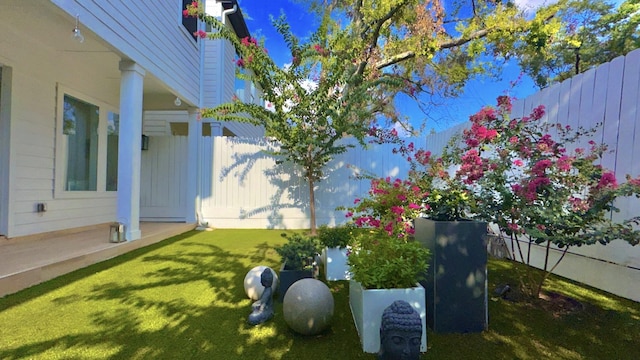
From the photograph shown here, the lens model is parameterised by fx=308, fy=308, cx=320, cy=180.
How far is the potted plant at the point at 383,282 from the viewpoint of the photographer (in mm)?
2131

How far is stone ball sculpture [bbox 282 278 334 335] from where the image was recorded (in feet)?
7.46

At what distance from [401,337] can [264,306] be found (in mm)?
1353

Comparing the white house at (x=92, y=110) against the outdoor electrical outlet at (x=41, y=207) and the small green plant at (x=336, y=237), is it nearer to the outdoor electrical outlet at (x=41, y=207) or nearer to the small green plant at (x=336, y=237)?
the outdoor electrical outlet at (x=41, y=207)

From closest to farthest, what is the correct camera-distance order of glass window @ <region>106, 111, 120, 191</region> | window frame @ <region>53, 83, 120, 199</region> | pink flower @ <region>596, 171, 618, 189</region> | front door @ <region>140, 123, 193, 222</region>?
pink flower @ <region>596, 171, 618, 189</region> → window frame @ <region>53, 83, 120, 199</region> → glass window @ <region>106, 111, 120, 191</region> → front door @ <region>140, 123, 193, 222</region>

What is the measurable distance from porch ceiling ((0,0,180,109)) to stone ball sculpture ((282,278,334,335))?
3880 mm

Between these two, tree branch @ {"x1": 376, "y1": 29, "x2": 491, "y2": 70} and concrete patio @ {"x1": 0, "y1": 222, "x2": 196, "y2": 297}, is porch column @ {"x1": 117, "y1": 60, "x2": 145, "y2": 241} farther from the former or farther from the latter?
tree branch @ {"x1": 376, "y1": 29, "x2": 491, "y2": 70}

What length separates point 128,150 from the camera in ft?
15.4

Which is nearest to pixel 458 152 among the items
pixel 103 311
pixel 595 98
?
pixel 595 98

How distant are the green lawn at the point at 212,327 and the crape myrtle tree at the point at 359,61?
3.55 m

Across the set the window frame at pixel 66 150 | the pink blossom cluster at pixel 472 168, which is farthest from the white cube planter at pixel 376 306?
the window frame at pixel 66 150

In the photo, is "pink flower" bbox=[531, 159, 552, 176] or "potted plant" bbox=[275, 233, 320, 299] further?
"potted plant" bbox=[275, 233, 320, 299]

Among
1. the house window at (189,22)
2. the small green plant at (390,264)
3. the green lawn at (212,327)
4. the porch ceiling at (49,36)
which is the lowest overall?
the green lawn at (212,327)

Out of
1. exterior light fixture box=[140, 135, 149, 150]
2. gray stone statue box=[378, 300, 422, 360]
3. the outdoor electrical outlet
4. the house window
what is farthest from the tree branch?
gray stone statue box=[378, 300, 422, 360]

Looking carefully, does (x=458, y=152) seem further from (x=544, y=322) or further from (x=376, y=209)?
(x=544, y=322)
